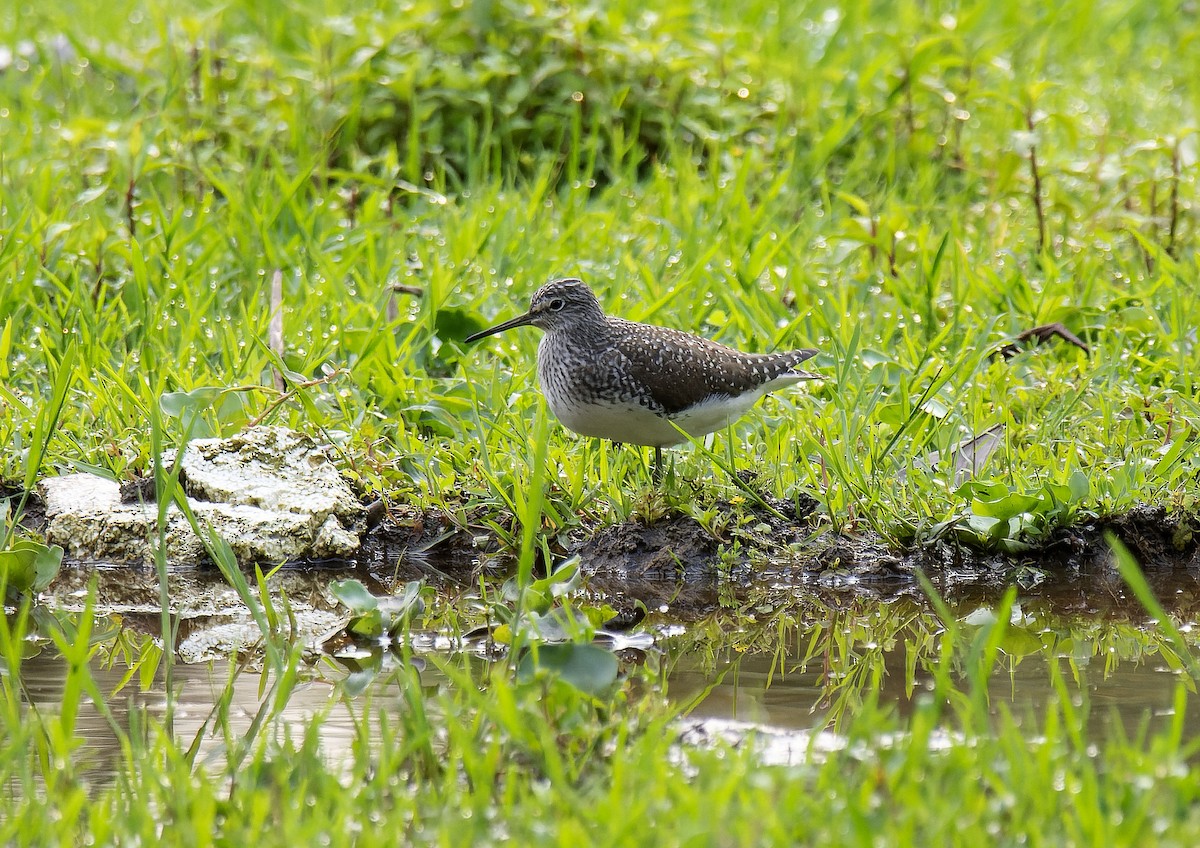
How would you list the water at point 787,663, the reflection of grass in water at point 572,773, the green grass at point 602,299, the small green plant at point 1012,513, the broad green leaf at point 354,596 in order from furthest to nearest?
the small green plant at point 1012,513 → the broad green leaf at point 354,596 → the water at point 787,663 → the green grass at point 602,299 → the reflection of grass in water at point 572,773

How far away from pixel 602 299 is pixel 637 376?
1.94m

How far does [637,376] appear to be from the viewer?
5625mm

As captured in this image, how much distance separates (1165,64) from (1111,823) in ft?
30.2

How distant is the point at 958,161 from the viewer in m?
9.17

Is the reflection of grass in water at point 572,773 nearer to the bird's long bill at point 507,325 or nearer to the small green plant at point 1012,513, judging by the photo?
the small green plant at point 1012,513

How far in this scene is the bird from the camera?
5.59 m

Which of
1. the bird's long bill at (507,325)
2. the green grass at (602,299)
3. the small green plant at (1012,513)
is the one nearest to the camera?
the green grass at (602,299)

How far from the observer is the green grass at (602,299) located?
11.2ft

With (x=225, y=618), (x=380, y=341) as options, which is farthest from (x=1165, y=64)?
(x=225, y=618)

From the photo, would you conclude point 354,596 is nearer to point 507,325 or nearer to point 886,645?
point 886,645

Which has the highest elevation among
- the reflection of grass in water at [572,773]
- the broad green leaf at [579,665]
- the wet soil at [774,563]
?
the wet soil at [774,563]

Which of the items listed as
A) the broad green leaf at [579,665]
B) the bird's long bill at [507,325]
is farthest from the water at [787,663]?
the bird's long bill at [507,325]

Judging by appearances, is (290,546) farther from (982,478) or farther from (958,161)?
(958,161)

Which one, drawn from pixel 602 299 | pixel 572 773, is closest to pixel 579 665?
pixel 572 773
